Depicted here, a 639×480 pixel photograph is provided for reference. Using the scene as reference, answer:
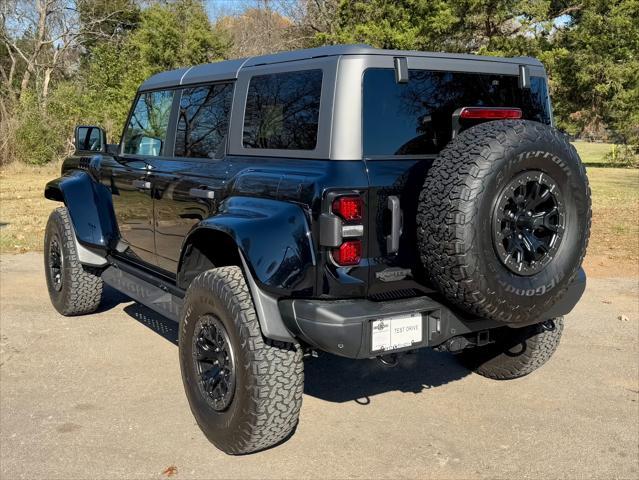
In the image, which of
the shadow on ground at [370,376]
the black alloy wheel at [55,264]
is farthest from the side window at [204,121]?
the black alloy wheel at [55,264]

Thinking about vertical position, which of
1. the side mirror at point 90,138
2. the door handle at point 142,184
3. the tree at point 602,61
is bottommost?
the door handle at point 142,184

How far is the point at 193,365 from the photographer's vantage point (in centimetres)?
358

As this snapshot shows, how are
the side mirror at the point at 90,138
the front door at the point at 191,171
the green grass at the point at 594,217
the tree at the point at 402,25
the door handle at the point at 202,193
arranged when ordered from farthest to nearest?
the tree at the point at 402,25 < the green grass at the point at 594,217 < the side mirror at the point at 90,138 < the front door at the point at 191,171 < the door handle at the point at 202,193

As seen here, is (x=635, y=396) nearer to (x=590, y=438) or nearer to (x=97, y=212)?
(x=590, y=438)

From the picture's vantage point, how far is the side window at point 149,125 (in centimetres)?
455

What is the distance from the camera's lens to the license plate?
299 cm

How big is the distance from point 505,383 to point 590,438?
2.79 ft

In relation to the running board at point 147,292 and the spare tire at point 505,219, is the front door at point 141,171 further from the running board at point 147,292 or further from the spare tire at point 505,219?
the spare tire at point 505,219

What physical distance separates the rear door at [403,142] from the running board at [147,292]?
151cm

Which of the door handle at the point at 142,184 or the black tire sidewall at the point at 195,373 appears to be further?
the door handle at the point at 142,184

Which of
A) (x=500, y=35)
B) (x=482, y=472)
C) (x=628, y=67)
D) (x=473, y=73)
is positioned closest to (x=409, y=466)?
(x=482, y=472)

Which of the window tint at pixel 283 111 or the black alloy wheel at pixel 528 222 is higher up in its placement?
the window tint at pixel 283 111

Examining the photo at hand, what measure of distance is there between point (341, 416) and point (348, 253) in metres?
1.29

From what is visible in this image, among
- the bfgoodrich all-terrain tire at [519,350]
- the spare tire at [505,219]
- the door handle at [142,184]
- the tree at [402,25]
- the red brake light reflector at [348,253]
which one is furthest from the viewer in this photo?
the tree at [402,25]
